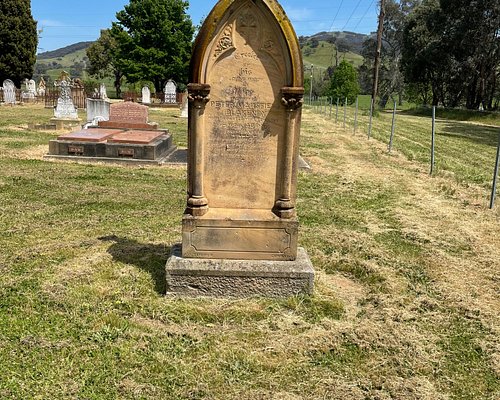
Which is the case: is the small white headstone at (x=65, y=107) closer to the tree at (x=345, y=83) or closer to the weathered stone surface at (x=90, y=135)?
the weathered stone surface at (x=90, y=135)

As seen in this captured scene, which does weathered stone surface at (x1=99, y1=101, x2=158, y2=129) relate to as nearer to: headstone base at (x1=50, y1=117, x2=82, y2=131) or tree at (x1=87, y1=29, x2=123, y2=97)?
Result: headstone base at (x1=50, y1=117, x2=82, y2=131)

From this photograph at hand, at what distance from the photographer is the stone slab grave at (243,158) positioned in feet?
13.3

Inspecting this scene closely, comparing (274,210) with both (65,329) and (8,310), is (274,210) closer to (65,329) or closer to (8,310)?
(65,329)

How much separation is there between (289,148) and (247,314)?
1599mm

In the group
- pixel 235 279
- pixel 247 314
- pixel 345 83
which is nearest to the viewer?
pixel 247 314

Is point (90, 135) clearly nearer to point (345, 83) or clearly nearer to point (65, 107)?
point (65, 107)

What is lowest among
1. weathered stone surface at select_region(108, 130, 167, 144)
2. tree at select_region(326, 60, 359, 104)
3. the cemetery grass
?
the cemetery grass

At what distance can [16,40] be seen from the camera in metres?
37.1

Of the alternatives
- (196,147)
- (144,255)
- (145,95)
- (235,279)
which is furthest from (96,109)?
(145,95)

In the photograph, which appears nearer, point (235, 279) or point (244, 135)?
point (235, 279)

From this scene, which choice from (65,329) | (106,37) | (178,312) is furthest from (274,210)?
(106,37)

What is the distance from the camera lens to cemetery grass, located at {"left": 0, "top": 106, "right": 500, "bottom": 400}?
9.95 ft

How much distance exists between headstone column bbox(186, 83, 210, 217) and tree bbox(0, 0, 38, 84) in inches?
1530

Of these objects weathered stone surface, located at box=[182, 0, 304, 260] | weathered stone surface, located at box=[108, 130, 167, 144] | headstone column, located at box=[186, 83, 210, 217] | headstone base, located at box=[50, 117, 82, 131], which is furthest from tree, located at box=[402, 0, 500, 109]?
headstone column, located at box=[186, 83, 210, 217]
